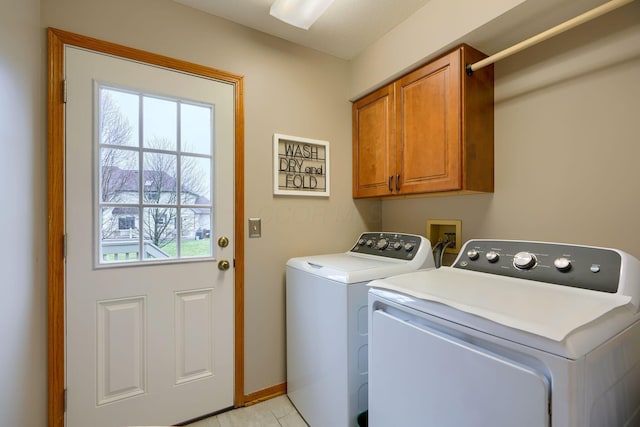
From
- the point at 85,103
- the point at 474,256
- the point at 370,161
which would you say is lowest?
the point at 474,256

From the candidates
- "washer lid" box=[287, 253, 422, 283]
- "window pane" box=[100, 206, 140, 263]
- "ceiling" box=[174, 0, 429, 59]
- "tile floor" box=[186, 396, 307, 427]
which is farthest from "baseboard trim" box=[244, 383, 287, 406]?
"ceiling" box=[174, 0, 429, 59]

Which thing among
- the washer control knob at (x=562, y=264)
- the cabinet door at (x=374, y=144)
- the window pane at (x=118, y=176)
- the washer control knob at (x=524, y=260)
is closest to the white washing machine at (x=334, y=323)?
the cabinet door at (x=374, y=144)

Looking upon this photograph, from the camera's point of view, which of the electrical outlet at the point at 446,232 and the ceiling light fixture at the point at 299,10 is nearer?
the ceiling light fixture at the point at 299,10

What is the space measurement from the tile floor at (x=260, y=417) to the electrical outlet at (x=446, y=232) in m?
1.37

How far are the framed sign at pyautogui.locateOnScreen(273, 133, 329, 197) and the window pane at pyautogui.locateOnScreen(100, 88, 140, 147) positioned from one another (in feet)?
2.58

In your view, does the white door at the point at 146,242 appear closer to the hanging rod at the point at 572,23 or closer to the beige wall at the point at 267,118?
the beige wall at the point at 267,118

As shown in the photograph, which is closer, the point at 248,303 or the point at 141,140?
the point at 141,140

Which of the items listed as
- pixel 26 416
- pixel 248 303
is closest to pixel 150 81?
pixel 248 303

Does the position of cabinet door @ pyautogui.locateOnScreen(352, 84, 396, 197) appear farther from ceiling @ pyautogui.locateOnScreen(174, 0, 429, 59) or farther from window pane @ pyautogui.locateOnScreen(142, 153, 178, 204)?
window pane @ pyautogui.locateOnScreen(142, 153, 178, 204)

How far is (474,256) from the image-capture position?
53.2 inches

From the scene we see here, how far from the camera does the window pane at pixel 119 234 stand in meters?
1.47

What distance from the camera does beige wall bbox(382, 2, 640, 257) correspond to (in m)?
1.19

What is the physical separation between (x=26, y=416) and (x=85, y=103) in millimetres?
1351

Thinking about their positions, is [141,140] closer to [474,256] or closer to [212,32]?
[212,32]
